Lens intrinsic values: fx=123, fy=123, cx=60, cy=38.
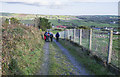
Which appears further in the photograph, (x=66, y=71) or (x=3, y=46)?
(x=66, y=71)

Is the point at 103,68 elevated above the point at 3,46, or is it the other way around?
the point at 3,46

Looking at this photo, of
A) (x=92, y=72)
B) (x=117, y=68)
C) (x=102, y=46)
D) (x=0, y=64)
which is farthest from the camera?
(x=102, y=46)

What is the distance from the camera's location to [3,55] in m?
5.04

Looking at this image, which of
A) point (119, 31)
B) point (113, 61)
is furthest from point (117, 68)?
point (119, 31)

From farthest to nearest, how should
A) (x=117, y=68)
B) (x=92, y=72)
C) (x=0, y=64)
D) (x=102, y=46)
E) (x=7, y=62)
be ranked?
1. (x=102, y=46)
2. (x=92, y=72)
3. (x=117, y=68)
4. (x=7, y=62)
5. (x=0, y=64)

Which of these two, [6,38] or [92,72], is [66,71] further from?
[6,38]

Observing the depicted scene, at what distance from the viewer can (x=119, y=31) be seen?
5559 millimetres

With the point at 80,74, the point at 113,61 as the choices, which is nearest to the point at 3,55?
the point at 80,74

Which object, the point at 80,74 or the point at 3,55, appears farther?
the point at 80,74

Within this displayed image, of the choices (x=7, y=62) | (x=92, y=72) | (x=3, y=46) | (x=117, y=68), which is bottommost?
(x=92, y=72)

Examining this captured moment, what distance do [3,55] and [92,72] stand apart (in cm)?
410

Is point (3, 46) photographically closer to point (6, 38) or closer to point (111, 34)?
point (6, 38)

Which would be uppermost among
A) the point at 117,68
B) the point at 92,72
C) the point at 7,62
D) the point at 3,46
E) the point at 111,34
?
the point at 111,34

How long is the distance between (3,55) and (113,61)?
5.06 meters
